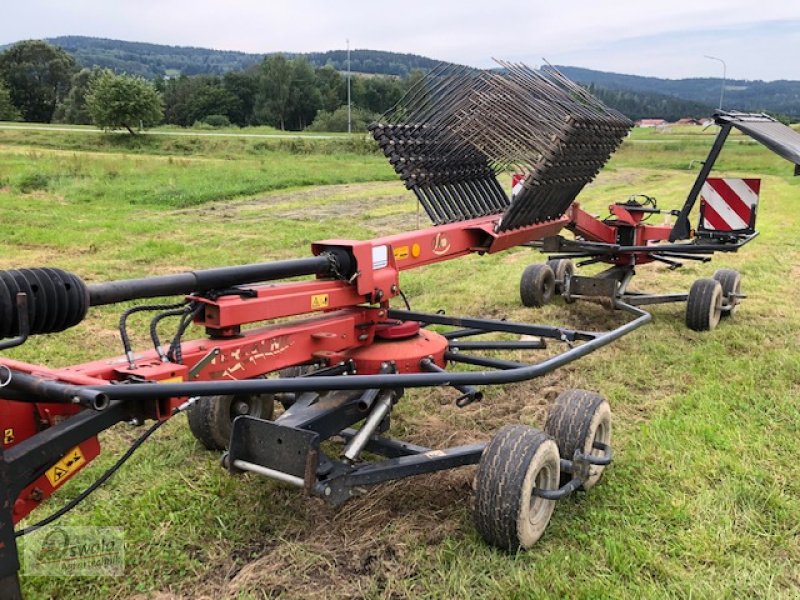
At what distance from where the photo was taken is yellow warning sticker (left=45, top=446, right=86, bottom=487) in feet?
8.37

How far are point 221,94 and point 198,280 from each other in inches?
3253

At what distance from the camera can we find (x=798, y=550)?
3375mm

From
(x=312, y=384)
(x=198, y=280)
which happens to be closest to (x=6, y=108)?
(x=198, y=280)

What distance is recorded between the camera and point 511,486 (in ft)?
10.7

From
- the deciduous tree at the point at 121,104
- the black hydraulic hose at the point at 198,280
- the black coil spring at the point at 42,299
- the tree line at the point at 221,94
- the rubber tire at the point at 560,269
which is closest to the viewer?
the black coil spring at the point at 42,299

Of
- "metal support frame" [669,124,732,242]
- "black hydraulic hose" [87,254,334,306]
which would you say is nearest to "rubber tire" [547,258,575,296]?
"metal support frame" [669,124,732,242]

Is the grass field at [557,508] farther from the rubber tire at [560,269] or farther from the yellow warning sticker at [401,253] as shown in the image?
the yellow warning sticker at [401,253]

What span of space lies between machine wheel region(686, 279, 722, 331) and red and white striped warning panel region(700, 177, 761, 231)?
1.89 ft

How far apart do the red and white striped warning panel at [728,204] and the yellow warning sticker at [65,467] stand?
247 inches

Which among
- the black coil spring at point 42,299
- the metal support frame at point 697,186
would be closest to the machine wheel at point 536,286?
the metal support frame at point 697,186

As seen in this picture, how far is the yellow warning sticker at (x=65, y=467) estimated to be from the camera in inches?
100

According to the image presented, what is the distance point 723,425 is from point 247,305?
326cm

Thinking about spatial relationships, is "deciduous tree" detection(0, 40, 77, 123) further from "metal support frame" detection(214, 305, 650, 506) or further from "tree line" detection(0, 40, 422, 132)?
"metal support frame" detection(214, 305, 650, 506)

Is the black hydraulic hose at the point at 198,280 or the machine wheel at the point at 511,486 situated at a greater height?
the black hydraulic hose at the point at 198,280
